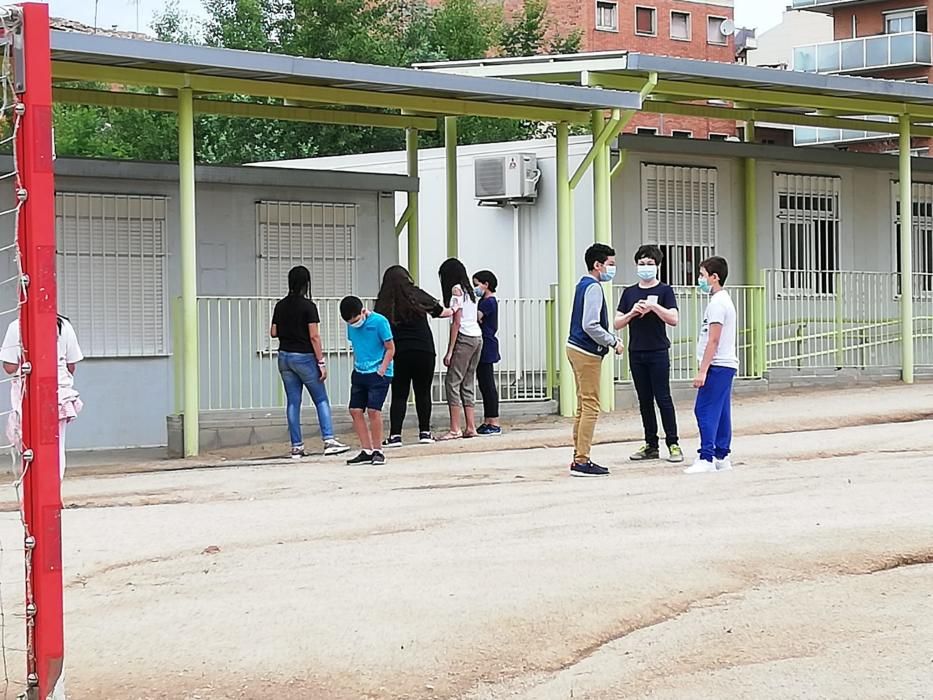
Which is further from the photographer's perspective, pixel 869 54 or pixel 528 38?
pixel 869 54

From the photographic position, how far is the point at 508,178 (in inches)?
853

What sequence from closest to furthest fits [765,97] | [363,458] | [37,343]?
[37,343] → [363,458] → [765,97]

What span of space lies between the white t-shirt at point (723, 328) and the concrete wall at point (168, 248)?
7.10 meters

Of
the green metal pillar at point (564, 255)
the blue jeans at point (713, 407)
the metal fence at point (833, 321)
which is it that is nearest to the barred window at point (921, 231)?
the metal fence at point (833, 321)

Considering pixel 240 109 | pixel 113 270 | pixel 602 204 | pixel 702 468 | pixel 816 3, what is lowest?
pixel 702 468

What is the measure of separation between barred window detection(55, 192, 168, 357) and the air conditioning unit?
5.33 m

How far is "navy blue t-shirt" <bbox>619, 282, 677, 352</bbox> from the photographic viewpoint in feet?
43.0

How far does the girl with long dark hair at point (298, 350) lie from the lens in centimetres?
1488

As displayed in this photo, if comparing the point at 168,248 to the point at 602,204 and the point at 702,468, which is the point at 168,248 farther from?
the point at 702,468

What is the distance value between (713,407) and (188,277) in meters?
5.48

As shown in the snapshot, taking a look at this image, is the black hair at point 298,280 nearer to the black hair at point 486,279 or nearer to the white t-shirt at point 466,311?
the white t-shirt at point 466,311

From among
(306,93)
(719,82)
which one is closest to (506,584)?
(306,93)

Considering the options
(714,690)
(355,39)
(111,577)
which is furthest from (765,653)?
(355,39)

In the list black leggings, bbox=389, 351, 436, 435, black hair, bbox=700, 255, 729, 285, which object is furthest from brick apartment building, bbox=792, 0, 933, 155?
black hair, bbox=700, 255, 729, 285
